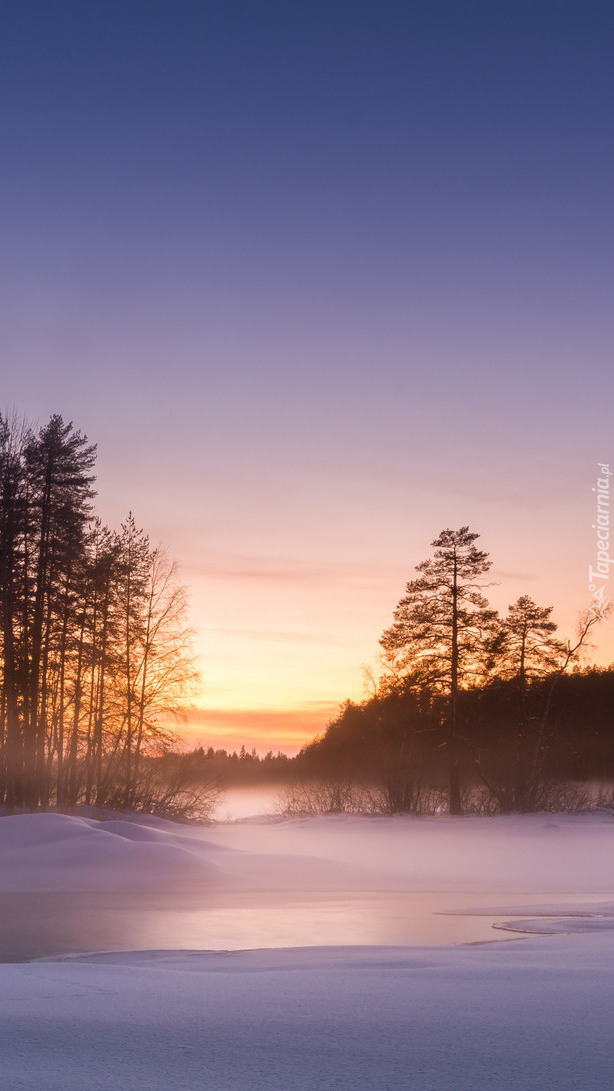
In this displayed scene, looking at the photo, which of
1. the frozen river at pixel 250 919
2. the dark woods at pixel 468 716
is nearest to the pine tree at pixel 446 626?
the dark woods at pixel 468 716

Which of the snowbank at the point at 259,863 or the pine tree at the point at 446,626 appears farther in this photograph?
the pine tree at the point at 446,626

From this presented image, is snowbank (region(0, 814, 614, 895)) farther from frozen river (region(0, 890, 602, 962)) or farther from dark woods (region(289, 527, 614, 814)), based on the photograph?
dark woods (region(289, 527, 614, 814))

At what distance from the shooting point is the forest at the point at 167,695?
1161 inches

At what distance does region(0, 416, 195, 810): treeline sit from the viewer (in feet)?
95.7

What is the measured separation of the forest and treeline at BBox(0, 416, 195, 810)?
64 millimetres

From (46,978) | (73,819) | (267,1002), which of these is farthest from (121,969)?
(73,819)

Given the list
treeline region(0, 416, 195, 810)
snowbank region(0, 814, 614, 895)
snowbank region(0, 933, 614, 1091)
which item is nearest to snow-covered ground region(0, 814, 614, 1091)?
snowbank region(0, 933, 614, 1091)

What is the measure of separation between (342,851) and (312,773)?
3737cm

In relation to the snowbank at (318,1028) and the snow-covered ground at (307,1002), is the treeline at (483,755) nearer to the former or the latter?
the snow-covered ground at (307,1002)

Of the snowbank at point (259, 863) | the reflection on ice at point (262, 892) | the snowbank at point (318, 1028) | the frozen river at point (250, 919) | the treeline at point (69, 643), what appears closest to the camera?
the snowbank at point (318, 1028)

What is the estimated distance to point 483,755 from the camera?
3834 cm

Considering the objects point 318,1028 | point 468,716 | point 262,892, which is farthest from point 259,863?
point 468,716

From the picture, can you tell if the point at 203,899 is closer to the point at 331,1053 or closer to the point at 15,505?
the point at 331,1053

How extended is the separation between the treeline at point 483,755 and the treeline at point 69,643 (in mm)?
9610
